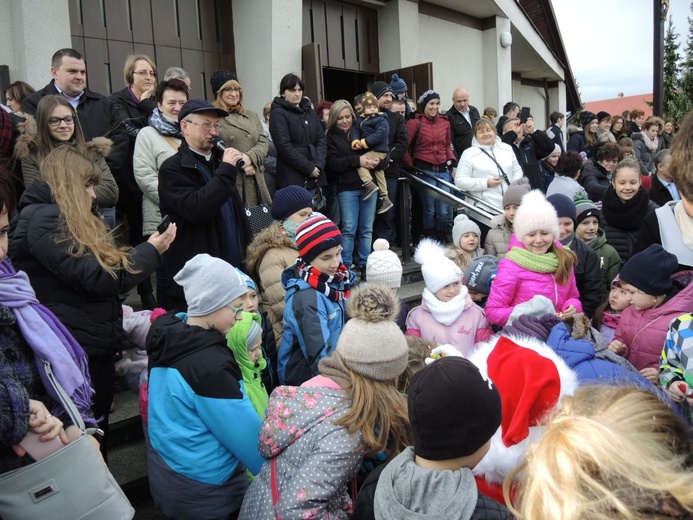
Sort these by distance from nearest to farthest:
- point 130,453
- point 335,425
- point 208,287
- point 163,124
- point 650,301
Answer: point 335,425 < point 208,287 < point 650,301 < point 130,453 < point 163,124

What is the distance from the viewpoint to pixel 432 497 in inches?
58.3

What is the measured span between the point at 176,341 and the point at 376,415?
0.83m

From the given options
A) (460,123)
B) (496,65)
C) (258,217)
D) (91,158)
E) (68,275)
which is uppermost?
(496,65)

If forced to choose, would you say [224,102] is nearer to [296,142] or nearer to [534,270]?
[296,142]

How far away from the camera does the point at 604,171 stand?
6867 mm

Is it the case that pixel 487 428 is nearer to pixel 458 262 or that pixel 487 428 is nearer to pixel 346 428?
pixel 346 428

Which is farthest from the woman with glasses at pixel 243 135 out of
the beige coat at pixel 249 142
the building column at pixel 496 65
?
the building column at pixel 496 65

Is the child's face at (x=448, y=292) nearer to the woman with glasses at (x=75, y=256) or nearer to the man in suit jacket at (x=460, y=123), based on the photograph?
the woman with glasses at (x=75, y=256)

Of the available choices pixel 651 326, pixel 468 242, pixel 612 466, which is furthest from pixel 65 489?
pixel 468 242

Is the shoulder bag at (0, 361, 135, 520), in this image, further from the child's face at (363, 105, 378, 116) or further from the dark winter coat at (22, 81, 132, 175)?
the child's face at (363, 105, 378, 116)

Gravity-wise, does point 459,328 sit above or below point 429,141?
below

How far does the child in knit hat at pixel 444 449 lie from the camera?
4.85ft

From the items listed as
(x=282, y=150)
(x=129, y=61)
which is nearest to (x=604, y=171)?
(x=282, y=150)

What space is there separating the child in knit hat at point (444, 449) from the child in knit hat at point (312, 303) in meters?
1.39
